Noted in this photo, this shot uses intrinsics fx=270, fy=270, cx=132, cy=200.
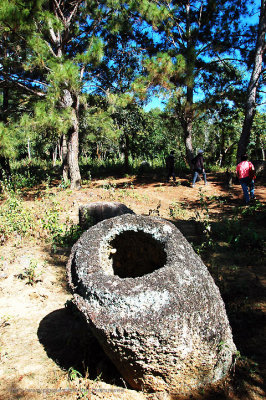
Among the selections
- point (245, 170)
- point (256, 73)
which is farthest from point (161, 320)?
point (256, 73)

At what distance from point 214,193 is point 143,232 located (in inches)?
252

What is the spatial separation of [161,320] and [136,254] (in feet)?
2.52

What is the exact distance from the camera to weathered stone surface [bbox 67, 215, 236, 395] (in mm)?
1552

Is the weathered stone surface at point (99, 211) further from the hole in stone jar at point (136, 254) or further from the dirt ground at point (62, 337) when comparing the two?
the hole in stone jar at point (136, 254)

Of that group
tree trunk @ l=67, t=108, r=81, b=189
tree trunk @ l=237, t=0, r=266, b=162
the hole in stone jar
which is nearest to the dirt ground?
the hole in stone jar

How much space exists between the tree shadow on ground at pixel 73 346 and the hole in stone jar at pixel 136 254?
521mm

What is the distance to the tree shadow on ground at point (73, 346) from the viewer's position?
193cm

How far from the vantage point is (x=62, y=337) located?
7.70ft

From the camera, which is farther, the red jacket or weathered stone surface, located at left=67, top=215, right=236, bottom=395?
the red jacket

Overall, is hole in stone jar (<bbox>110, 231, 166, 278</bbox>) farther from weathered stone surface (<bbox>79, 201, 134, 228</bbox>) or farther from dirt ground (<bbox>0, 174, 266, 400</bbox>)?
weathered stone surface (<bbox>79, 201, 134, 228</bbox>)

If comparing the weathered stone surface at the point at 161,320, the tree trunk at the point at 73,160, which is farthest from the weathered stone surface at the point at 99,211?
the tree trunk at the point at 73,160

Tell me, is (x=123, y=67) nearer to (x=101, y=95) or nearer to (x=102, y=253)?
(x=101, y=95)

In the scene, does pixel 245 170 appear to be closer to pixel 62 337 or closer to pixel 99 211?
pixel 99 211

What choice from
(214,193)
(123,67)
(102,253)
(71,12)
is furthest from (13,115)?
(102,253)
